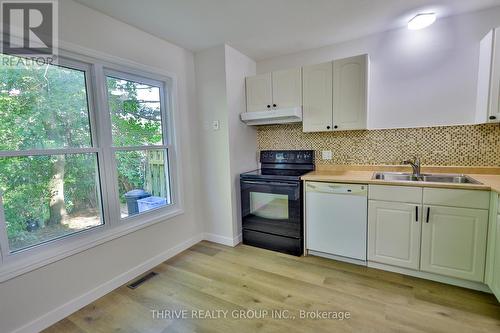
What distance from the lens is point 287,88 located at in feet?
9.25

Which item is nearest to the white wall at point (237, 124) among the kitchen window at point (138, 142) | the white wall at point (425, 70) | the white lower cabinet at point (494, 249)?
the kitchen window at point (138, 142)

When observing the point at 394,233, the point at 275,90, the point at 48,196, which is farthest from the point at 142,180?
the point at 394,233

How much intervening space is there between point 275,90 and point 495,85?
1983 millimetres

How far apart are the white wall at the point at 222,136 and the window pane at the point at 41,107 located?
1.28 m

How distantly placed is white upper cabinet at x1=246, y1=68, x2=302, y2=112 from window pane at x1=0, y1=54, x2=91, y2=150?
1804 mm

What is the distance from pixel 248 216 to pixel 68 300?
183 centimetres

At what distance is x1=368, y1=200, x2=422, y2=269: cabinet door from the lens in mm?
2079

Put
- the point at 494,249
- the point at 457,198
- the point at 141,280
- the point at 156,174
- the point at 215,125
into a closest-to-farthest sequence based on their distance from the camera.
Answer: the point at 494,249, the point at 457,198, the point at 141,280, the point at 156,174, the point at 215,125

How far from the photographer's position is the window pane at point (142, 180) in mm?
2293

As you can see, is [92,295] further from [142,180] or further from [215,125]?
[215,125]

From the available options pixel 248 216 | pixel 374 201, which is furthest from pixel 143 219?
pixel 374 201

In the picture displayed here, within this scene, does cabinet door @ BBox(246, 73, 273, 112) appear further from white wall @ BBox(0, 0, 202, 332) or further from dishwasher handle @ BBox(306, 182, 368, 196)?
dishwasher handle @ BBox(306, 182, 368, 196)

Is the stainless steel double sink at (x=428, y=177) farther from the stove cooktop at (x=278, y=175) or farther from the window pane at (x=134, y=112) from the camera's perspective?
the window pane at (x=134, y=112)
